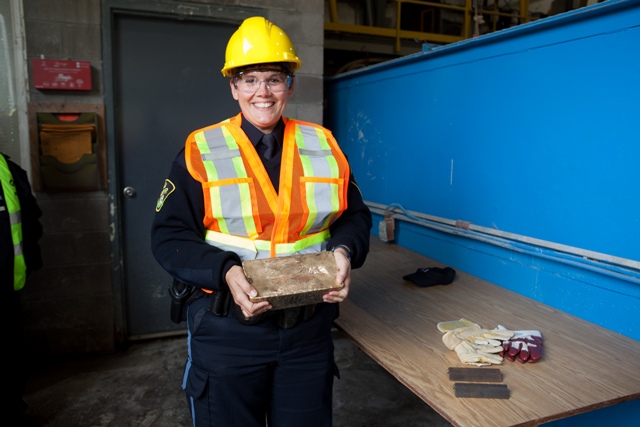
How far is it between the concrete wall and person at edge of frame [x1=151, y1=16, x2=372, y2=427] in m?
2.00

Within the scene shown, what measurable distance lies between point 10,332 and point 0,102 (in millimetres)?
1486

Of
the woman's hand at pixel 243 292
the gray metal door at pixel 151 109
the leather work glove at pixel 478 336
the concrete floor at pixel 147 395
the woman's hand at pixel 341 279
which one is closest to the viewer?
the woman's hand at pixel 243 292

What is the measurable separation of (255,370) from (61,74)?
8.17 feet

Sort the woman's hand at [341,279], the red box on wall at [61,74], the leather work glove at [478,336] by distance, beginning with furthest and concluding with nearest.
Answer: the red box on wall at [61,74]
the leather work glove at [478,336]
the woman's hand at [341,279]

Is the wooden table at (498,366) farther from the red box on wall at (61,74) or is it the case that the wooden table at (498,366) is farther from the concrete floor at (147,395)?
the red box on wall at (61,74)

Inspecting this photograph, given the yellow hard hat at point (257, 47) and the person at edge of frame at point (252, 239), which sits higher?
the yellow hard hat at point (257, 47)

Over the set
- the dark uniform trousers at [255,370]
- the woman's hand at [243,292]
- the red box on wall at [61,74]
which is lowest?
the dark uniform trousers at [255,370]

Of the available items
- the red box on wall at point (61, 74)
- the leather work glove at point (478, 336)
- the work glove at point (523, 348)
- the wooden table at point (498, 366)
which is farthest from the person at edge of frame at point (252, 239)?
the red box on wall at point (61, 74)

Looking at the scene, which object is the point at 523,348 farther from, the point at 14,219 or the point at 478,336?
the point at 14,219

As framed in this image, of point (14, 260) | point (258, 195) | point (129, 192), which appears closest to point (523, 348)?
point (258, 195)

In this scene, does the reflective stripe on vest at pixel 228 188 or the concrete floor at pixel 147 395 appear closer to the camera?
the reflective stripe on vest at pixel 228 188

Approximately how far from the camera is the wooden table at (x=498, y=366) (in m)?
1.38

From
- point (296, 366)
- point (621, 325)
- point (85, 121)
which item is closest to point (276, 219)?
point (296, 366)

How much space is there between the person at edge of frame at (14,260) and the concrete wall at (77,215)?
2.32 ft
